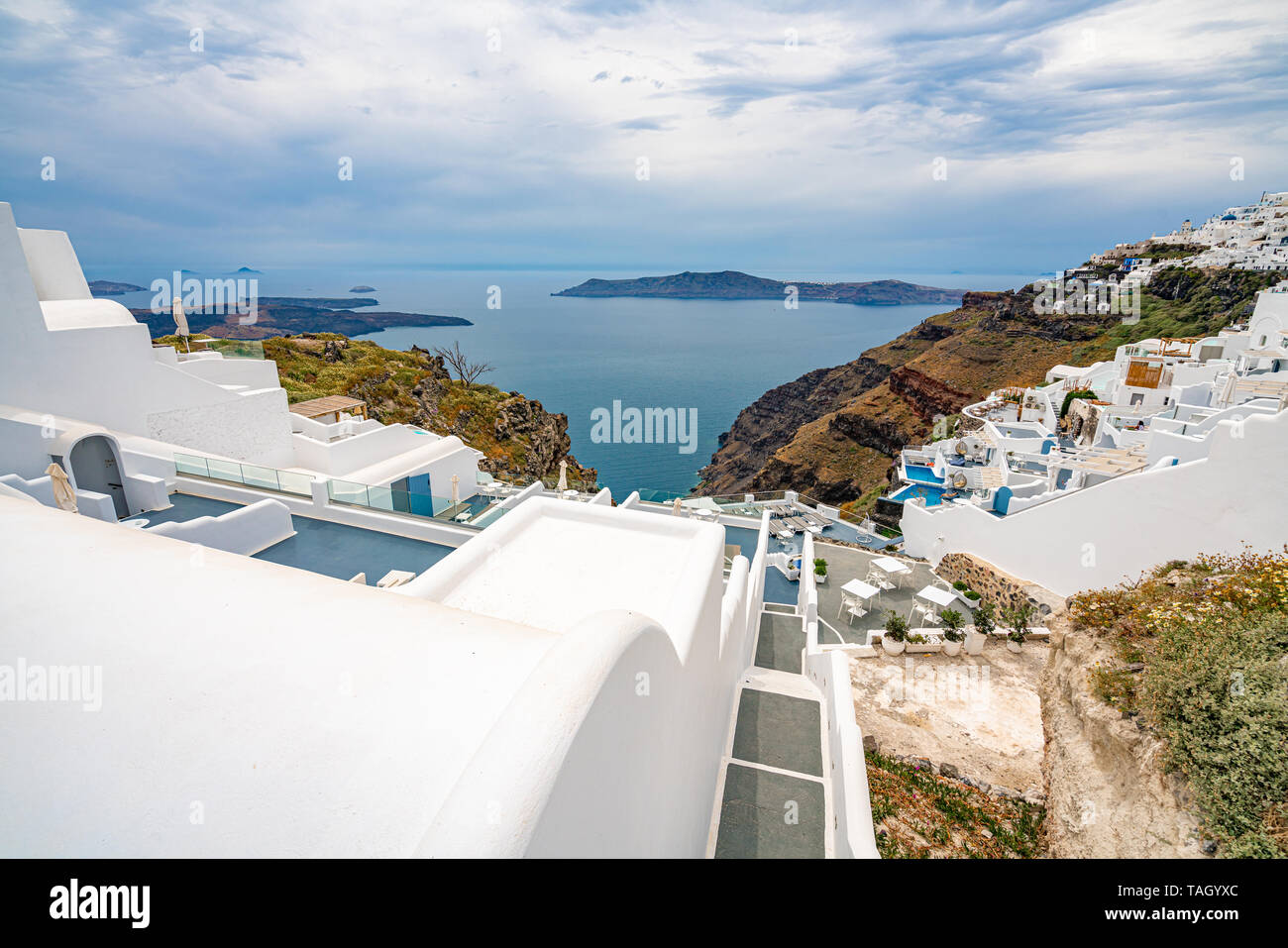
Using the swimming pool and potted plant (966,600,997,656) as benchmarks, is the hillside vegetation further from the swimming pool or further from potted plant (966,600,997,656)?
the swimming pool

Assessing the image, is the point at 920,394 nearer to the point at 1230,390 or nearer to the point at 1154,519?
the point at 1230,390

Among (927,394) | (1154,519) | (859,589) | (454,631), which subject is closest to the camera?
(454,631)

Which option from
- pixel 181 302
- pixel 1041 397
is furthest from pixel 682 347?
pixel 181 302

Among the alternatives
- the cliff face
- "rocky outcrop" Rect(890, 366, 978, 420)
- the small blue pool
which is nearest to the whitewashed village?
the small blue pool

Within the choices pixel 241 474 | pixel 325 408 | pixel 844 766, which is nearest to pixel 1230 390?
pixel 844 766
